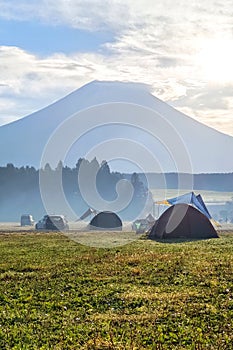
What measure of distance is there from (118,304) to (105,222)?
180 feet

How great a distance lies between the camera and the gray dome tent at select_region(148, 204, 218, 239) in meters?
39.2

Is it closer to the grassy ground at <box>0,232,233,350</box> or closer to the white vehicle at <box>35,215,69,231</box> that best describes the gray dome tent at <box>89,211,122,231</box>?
the white vehicle at <box>35,215,69,231</box>

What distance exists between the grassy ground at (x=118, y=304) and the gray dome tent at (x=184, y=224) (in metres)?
17.5

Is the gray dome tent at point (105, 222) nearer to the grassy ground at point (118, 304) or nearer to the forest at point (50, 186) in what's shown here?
the grassy ground at point (118, 304)

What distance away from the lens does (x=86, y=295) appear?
14289mm

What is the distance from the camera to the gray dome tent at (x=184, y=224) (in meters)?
39.2

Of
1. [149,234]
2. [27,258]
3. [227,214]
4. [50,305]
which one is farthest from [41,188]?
[50,305]

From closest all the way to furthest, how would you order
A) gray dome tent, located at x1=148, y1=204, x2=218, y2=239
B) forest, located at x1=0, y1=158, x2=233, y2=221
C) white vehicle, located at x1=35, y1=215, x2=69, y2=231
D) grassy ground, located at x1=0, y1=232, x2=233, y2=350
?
grassy ground, located at x1=0, y1=232, x2=233, y2=350, gray dome tent, located at x1=148, y1=204, x2=218, y2=239, white vehicle, located at x1=35, y1=215, x2=69, y2=231, forest, located at x1=0, y1=158, x2=233, y2=221

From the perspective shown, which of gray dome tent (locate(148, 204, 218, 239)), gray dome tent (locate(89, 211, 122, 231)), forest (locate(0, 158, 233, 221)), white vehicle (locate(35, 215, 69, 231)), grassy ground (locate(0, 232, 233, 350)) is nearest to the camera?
grassy ground (locate(0, 232, 233, 350))

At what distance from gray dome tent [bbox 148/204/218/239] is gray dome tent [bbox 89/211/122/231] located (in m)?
27.1

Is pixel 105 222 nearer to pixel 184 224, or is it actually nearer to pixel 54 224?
pixel 54 224

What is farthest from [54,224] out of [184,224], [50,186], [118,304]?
[50,186]

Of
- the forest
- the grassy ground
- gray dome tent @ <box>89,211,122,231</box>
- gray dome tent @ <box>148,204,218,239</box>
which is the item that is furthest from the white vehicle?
the forest

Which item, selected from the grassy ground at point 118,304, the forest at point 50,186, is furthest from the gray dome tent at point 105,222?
the forest at point 50,186
